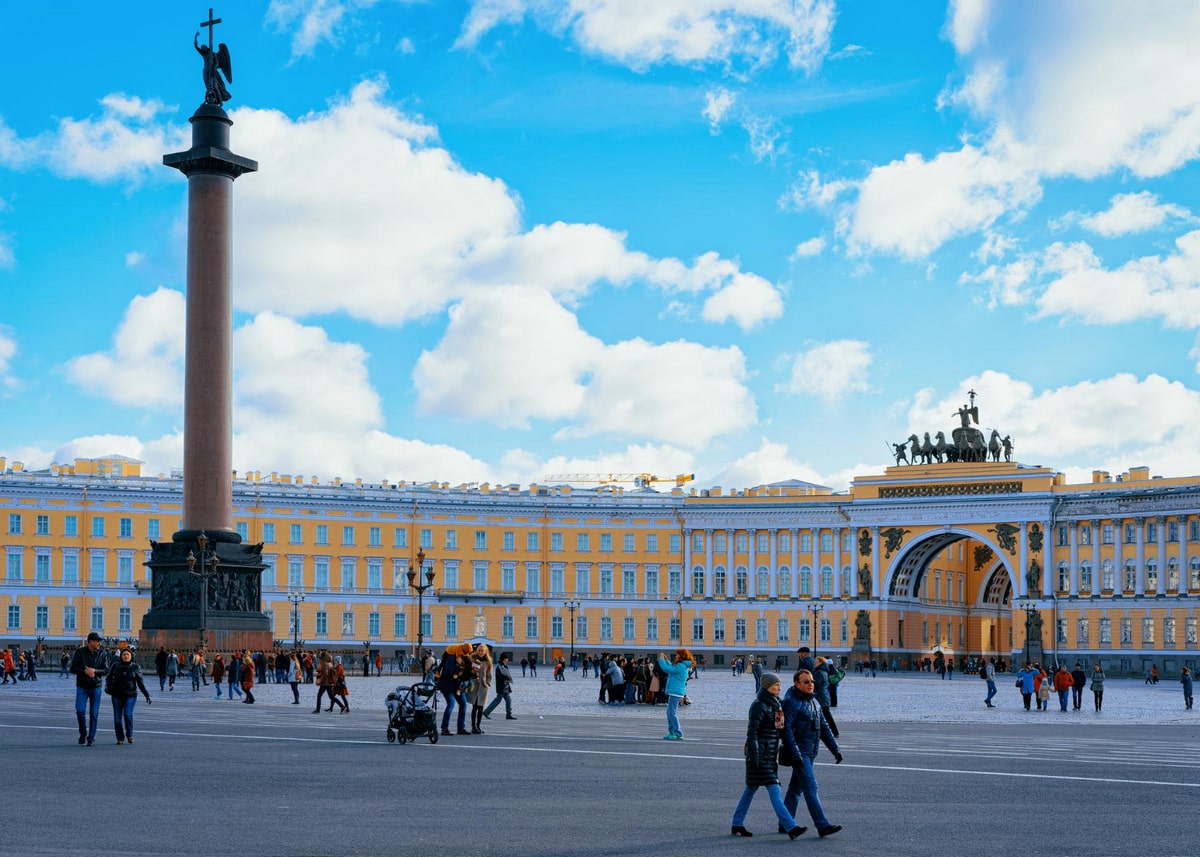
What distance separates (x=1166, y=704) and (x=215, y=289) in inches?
1268

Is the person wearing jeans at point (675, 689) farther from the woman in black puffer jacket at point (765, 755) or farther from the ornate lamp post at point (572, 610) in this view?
the ornate lamp post at point (572, 610)

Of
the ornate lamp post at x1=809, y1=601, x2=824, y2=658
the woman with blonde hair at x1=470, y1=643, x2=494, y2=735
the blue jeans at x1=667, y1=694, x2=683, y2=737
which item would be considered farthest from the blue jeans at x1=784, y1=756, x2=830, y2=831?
the ornate lamp post at x1=809, y1=601, x2=824, y2=658

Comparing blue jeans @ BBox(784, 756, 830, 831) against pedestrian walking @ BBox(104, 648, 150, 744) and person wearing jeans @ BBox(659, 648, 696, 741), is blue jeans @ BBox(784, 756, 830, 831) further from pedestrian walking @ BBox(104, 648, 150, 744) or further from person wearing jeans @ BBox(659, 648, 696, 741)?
person wearing jeans @ BBox(659, 648, 696, 741)

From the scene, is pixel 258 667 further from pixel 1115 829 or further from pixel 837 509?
pixel 837 509

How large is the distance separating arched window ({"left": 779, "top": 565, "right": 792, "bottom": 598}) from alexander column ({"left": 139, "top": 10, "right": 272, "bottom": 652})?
212 feet

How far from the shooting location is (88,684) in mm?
24719

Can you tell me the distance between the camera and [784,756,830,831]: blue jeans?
1542 cm

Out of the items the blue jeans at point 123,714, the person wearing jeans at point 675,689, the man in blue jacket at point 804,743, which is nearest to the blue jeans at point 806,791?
the man in blue jacket at point 804,743

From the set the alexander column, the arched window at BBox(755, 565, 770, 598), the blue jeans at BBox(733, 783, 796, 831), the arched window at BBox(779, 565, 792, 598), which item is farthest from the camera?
the arched window at BBox(755, 565, 770, 598)

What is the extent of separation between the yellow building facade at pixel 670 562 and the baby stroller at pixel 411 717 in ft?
256

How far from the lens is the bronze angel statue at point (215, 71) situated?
183ft

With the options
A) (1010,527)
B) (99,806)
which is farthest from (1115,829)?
(1010,527)

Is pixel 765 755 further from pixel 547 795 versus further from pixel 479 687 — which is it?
pixel 479 687

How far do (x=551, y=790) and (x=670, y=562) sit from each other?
320 ft
